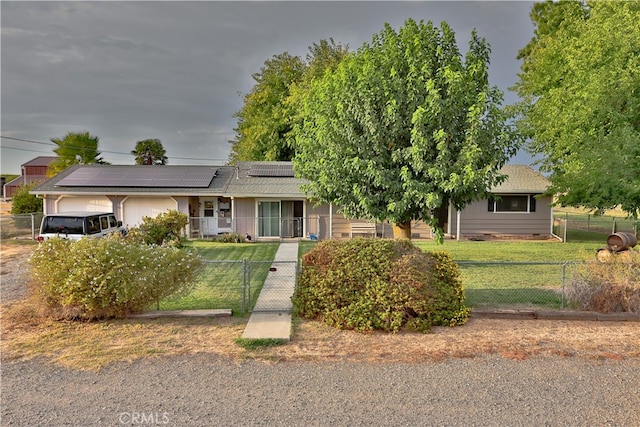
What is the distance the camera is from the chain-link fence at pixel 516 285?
912cm

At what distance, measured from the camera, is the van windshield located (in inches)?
546

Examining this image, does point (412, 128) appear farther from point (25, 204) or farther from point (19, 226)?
point (25, 204)

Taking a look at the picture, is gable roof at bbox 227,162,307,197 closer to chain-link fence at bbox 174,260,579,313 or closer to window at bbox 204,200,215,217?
window at bbox 204,200,215,217

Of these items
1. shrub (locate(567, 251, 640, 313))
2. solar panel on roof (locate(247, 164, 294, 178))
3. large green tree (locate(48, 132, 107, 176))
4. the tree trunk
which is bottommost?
shrub (locate(567, 251, 640, 313))

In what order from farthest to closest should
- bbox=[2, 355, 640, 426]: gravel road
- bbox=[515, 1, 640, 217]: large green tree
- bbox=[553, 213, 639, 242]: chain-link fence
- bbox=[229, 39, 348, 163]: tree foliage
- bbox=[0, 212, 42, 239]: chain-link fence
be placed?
bbox=[229, 39, 348, 163]: tree foliage, bbox=[553, 213, 639, 242]: chain-link fence, bbox=[0, 212, 42, 239]: chain-link fence, bbox=[515, 1, 640, 217]: large green tree, bbox=[2, 355, 640, 426]: gravel road

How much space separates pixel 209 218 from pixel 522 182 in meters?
17.3

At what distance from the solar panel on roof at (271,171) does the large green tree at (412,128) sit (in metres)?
11.9

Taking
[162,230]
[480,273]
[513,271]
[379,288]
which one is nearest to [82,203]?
[162,230]

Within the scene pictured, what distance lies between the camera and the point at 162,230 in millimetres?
18078

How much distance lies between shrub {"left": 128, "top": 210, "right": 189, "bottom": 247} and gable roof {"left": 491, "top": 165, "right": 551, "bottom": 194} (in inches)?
636

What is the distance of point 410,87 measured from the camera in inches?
402

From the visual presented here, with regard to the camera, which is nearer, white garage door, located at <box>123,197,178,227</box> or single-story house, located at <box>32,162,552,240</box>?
single-story house, located at <box>32,162,552,240</box>

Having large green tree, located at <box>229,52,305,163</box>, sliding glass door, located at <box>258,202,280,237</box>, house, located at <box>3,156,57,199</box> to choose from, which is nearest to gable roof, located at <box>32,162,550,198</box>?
sliding glass door, located at <box>258,202,280,237</box>

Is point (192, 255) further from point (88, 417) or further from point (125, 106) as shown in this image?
point (125, 106)
